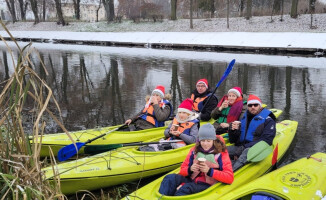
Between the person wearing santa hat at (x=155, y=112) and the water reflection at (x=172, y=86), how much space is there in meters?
2.02

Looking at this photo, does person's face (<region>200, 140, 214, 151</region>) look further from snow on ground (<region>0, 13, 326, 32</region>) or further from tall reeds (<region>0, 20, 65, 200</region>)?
snow on ground (<region>0, 13, 326, 32</region>)

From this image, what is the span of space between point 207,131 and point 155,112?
106 inches

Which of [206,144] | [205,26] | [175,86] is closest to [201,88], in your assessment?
[206,144]

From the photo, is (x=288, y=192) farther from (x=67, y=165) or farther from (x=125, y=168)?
(x=67, y=165)

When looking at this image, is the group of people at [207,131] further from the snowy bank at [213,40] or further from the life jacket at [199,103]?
the snowy bank at [213,40]

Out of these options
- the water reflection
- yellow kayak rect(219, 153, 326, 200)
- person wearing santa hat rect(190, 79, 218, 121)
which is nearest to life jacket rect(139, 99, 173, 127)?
person wearing santa hat rect(190, 79, 218, 121)

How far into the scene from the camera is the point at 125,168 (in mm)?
4703

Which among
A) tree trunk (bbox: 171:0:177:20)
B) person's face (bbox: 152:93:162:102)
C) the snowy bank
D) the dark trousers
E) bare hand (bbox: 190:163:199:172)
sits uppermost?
tree trunk (bbox: 171:0:177:20)

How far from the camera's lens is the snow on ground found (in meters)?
24.8

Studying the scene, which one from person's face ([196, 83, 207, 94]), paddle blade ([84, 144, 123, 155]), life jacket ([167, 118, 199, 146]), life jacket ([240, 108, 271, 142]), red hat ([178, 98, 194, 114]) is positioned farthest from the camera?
person's face ([196, 83, 207, 94])

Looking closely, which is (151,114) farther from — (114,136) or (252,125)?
(252,125)

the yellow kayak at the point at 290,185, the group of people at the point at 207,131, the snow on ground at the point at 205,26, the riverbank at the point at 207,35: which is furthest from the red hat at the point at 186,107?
the snow on ground at the point at 205,26

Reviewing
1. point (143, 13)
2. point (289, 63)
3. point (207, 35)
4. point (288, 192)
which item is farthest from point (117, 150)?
point (143, 13)

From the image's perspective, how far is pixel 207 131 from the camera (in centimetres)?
361
